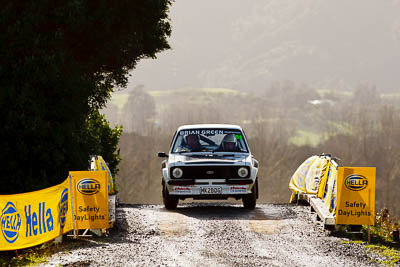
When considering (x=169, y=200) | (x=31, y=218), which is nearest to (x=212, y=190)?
(x=169, y=200)

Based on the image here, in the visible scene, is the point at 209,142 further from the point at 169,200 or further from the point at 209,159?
the point at 169,200

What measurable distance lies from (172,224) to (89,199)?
232cm

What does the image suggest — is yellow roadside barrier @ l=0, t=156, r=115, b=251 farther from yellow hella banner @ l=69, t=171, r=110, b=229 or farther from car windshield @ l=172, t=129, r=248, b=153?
car windshield @ l=172, t=129, r=248, b=153

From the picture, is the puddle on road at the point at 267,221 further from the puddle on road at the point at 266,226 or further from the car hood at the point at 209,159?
the car hood at the point at 209,159

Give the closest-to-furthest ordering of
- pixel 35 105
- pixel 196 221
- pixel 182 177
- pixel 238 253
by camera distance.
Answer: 1. pixel 238 253
2. pixel 196 221
3. pixel 182 177
4. pixel 35 105

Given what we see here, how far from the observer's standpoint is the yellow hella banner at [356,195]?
11625 millimetres

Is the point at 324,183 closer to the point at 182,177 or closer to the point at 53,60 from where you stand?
the point at 182,177

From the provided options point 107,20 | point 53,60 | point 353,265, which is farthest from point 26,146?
point 353,265

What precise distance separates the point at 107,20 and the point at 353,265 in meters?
11.3

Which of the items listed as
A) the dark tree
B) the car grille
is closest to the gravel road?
the car grille

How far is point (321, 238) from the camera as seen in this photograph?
11.9 metres

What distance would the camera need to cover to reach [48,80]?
16.8 metres

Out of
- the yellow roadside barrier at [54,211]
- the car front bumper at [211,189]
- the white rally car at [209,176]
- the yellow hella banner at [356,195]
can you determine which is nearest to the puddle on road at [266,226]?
the car front bumper at [211,189]

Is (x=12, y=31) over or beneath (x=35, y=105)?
over
